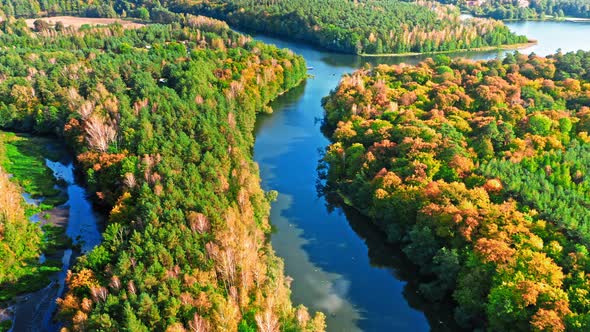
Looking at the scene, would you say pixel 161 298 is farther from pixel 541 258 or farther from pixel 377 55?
pixel 377 55

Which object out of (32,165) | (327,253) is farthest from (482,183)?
(32,165)

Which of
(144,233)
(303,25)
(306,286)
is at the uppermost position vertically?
(303,25)

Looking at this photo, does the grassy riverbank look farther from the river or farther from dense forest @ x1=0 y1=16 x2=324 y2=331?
the river

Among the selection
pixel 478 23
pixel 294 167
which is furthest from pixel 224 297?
pixel 478 23

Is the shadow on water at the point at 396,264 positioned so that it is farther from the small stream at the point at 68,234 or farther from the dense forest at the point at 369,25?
the dense forest at the point at 369,25

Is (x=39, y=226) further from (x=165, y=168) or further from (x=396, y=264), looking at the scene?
(x=396, y=264)

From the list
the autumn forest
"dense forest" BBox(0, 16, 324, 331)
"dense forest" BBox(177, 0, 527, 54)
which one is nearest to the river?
the autumn forest
